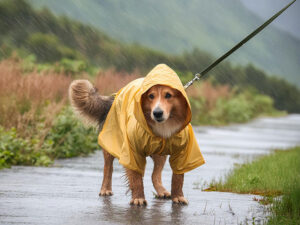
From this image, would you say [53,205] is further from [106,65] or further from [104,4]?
[104,4]

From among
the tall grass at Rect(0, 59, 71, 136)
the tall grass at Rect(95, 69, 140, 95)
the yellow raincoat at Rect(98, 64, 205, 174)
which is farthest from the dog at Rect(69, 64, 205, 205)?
the tall grass at Rect(95, 69, 140, 95)

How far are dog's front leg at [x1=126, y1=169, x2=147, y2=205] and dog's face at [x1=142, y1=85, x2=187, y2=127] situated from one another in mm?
586

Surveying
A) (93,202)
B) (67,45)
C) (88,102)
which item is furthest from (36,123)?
(67,45)

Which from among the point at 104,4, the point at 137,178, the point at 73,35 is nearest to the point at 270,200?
the point at 137,178

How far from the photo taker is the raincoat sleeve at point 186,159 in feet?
19.9

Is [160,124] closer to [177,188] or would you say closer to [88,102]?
[177,188]

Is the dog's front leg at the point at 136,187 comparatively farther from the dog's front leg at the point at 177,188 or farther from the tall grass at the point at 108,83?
the tall grass at the point at 108,83

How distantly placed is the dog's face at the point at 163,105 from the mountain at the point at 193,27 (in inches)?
1335

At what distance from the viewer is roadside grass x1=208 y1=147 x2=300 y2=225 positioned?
17.0 feet

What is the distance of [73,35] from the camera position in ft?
110

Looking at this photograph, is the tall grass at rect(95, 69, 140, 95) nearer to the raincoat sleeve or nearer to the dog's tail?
the dog's tail

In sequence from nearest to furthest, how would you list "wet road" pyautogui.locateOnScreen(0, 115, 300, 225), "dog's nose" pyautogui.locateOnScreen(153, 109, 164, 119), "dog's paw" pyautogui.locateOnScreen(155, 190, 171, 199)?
"wet road" pyautogui.locateOnScreen(0, 115, 300, 225) → "dog's nose" pyautogui.locateOnScreen(153, 109, 164, 119) → "dog's paw" pyautogui.locateOnScreen(155, 190, 171, 199)

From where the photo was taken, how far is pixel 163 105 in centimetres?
559

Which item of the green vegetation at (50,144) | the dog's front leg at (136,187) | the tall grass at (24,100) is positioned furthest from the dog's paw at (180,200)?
the tall grass at (24,100)
